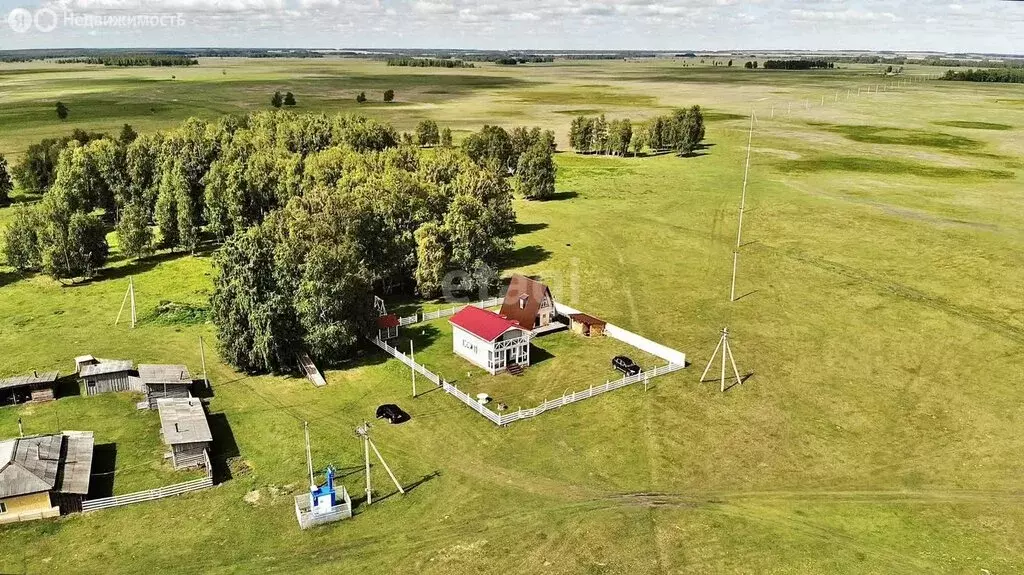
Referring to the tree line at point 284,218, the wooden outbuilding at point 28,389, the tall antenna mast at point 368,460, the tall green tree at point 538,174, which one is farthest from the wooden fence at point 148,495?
the tall green tree at point 538,174

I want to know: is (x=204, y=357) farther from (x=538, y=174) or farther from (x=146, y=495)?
(x=538, y=174)

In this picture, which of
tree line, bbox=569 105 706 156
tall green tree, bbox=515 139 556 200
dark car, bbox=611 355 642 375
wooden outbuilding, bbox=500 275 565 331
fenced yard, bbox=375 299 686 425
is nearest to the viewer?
fenced yard, bbox=375 299 686 425

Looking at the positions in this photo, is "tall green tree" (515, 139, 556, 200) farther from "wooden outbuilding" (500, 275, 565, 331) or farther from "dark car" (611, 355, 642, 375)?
"dark car" (611, 355, 642, 375)

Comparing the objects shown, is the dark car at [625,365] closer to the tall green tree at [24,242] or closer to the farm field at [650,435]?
the farm field at [650,435]

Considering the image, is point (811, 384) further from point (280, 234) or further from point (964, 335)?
point (280, 234)

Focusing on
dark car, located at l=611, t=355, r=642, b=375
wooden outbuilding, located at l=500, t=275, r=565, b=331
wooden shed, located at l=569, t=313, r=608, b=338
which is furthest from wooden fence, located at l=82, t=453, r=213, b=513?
wooden shed, located at l=569, t=313, r=608, b=338

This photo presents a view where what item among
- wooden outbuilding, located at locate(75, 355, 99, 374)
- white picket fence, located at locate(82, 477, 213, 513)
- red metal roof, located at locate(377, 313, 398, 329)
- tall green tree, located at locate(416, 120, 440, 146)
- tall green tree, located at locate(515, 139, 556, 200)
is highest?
tall green tree, located at locate(416, 120, 440, 146)

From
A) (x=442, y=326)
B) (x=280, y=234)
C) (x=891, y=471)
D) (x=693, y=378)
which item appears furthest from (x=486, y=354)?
(x=891, y=471)
